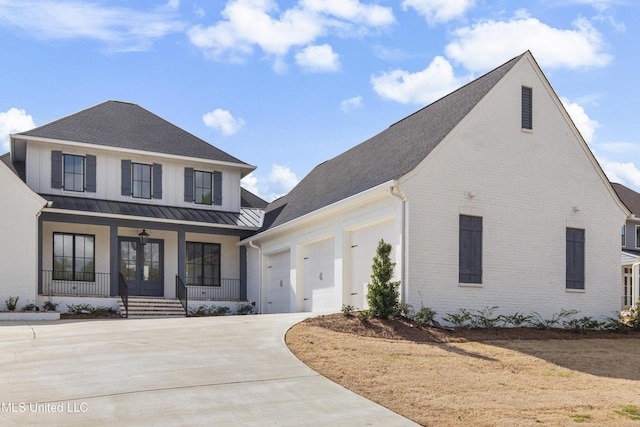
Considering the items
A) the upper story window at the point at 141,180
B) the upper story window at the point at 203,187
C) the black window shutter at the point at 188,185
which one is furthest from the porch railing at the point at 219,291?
the upper story window at the point at 141,180

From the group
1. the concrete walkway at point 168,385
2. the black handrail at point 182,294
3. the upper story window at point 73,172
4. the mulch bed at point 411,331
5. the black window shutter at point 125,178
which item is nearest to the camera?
the concrete walkway at point 168,385

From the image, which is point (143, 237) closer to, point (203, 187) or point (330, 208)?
point (203, 187)

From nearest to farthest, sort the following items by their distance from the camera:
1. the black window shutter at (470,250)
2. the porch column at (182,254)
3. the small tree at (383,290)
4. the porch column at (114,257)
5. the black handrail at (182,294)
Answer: the small tree at (383,290)
the black window shutter at (470,250)
the porch column at (114,257)
the black handrail at (182,294)
the porch column at (182,254)

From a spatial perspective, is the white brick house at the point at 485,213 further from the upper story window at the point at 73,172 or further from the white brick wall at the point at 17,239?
the upper story window at the point at 73,172

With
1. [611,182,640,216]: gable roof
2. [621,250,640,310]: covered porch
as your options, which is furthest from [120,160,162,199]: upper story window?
[611,182,640,216]: gable roof

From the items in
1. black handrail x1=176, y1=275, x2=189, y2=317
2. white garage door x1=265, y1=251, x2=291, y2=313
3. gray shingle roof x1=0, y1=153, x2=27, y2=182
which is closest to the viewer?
white garage door x1=265, y1=251, x2=291, y2=313

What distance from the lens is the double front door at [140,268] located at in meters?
24.7

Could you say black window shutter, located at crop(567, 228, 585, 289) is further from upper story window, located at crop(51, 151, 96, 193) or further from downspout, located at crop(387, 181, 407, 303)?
upper story window, located at crop(51, 151, 96, 193)

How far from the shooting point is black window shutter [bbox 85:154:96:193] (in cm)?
2436

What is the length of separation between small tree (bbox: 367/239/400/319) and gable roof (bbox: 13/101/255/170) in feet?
39.5

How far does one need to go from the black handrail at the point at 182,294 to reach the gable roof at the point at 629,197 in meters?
22.4

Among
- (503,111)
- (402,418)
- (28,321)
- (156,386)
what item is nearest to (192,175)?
(28,321)

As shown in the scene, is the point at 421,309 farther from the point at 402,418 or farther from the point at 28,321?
the point at 28,321

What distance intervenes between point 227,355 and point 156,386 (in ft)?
7.84
